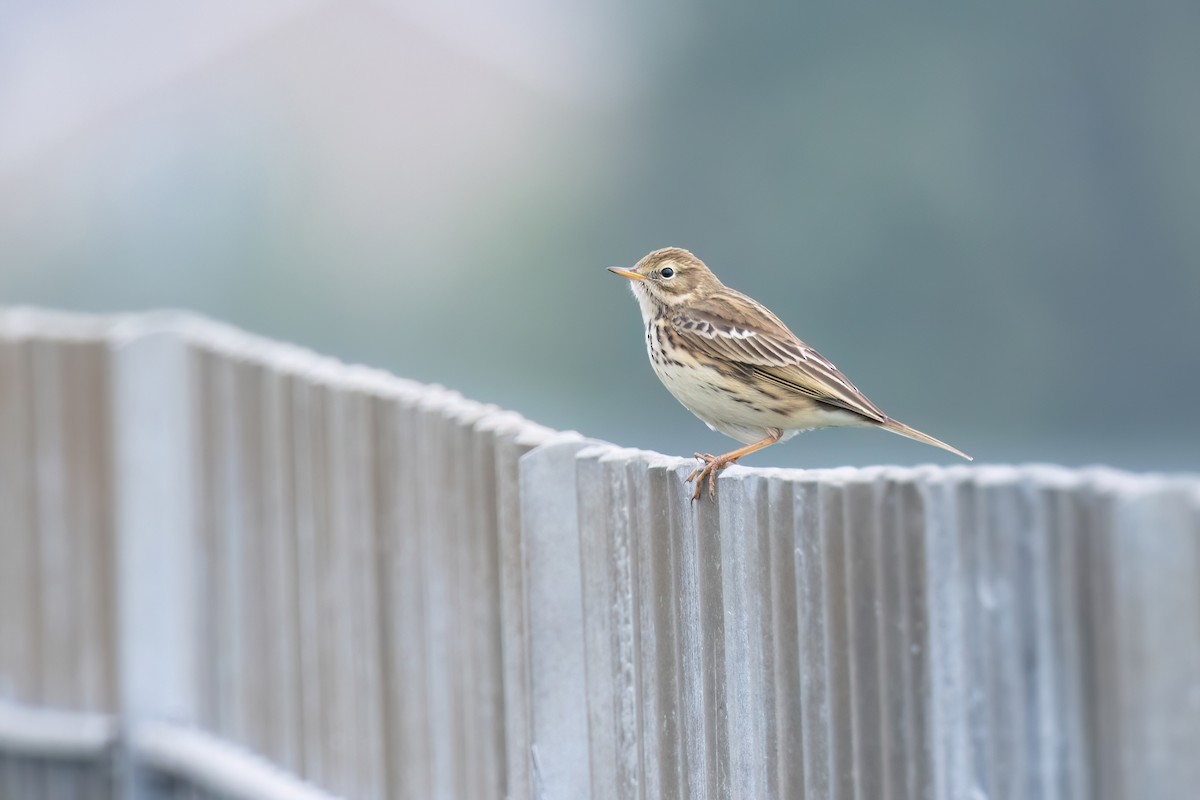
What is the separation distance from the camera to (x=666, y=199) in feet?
96.0

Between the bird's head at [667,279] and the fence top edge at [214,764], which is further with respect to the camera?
the bird's head at [667,279]

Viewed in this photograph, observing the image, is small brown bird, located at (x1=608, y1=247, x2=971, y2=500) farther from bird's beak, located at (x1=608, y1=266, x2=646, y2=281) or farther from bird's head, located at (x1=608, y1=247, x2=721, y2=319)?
bird's beak, located at (x1=608, y1=266, x2=646, y2=281)

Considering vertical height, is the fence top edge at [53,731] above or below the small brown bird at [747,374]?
below

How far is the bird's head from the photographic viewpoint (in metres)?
6.83

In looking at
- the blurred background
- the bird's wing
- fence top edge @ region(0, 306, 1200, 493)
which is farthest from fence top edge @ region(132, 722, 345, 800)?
the blurred background

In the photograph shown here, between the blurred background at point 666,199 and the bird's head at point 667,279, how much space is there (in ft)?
52.4

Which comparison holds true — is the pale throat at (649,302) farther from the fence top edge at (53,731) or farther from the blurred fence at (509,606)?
the fence top edge at (53,731)

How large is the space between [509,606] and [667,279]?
2490 mm

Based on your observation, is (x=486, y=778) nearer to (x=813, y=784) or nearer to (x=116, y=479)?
(x=813, y=784)

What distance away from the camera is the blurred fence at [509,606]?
2969mm

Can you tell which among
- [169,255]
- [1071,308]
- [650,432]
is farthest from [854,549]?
[169,255]

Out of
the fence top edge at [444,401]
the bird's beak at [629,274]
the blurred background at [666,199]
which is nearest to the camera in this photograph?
the fence top edge at [444,401]

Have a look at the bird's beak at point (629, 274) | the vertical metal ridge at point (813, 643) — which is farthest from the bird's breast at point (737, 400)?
the vertical metal ridge at point (813, 643)

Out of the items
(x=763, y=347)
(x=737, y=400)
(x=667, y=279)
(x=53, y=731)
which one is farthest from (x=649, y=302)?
(x=53, y=731)
